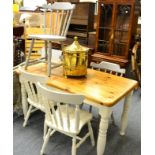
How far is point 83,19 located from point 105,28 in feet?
2.07

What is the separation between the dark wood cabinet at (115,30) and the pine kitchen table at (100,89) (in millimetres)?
1417

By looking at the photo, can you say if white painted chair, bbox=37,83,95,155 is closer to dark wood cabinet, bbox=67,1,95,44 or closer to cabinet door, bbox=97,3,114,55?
cabinet door, bbox=97,3,114,55

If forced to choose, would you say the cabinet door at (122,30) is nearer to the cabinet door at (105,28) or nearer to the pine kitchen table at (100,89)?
the cabinet door at (105,28)

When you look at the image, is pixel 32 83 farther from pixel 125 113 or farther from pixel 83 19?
pixel 83 19

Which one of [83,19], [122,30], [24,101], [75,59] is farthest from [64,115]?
[83,19]

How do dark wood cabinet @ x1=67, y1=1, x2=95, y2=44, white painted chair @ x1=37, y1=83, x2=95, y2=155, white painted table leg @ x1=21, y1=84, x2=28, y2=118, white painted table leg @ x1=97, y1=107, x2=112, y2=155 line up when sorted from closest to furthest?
white painted chair @ x1=37, y1=83, x2=95, y2=155
white painted table leg @ x1=97, y1=107, x2=112, y2=155
white painted table leg @ x1=21, y1=84, x2=28, y2=118
dark wood cabinet @ x1=67, y1=1, x2=95, y2=44

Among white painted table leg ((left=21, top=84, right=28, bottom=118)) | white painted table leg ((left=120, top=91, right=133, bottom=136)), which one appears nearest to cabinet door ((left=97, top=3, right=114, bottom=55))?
white painted table leg ((left=120, top=91, right=133, bottom=136))

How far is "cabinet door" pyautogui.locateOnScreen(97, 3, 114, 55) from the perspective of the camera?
3.65 meters

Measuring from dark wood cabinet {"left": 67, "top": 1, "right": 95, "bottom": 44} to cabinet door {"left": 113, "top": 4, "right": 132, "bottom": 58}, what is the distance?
2.38 feet

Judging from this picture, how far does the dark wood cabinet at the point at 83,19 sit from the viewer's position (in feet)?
13.4

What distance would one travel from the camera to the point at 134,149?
7.16ft
